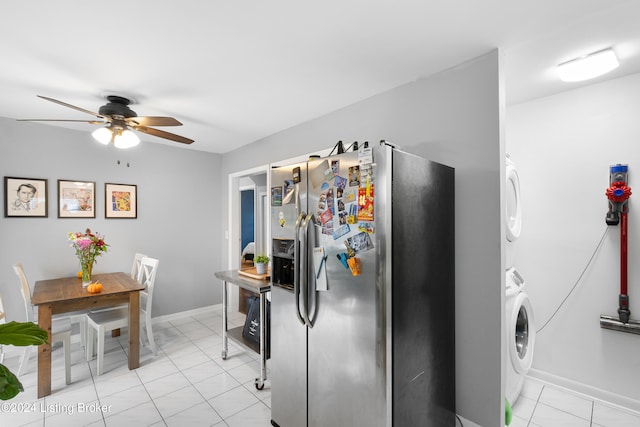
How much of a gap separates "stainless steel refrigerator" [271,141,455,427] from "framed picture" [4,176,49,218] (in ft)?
10.0

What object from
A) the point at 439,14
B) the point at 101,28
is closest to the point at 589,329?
the point at 439,14


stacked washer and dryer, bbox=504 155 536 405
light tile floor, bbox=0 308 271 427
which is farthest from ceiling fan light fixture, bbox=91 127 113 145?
stacked washer and dryer, bbox=504 155 536 405

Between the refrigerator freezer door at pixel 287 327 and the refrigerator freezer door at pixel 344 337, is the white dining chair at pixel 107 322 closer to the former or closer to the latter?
the refrigerator freezer door at pixel 287 327

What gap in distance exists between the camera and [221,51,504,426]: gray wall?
74.7 inches

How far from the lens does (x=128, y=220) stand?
3.93m

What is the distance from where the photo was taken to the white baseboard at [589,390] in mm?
2188

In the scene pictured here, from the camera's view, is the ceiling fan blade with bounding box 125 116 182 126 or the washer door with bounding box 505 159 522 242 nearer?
the washer door with bounding box 505 159 522 242

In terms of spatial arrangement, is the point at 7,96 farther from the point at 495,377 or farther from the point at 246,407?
the point at 495,377

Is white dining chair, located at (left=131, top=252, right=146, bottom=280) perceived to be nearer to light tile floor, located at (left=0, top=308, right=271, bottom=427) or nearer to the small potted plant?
light tile floor, located at (left=0, top=308, right=271, bottom=427)

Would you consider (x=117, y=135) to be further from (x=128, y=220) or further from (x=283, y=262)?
(x=283, y=262)

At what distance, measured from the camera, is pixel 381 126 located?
101 inches

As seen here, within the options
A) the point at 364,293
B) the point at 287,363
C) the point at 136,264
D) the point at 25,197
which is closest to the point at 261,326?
the point at 287,363

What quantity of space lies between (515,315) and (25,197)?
475 centimetres

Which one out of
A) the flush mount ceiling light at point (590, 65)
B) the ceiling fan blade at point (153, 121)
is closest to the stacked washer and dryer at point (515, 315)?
the flush mount ceiling light at point (590, 65)
